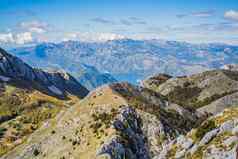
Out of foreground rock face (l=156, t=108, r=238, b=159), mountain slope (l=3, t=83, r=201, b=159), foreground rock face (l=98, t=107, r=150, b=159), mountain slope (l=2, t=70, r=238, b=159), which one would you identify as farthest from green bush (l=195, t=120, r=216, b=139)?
mountain slope (l=3, t=83, r=201, b=159)

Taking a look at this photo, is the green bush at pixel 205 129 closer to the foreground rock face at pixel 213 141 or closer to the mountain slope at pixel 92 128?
the foreground rock face at pixel 213 141

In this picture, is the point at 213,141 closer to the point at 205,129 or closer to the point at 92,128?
the point at 205,129

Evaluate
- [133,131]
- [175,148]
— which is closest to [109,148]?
[133,131]

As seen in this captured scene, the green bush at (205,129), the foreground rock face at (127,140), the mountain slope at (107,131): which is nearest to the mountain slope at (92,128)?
the mountain slope at (107,131)

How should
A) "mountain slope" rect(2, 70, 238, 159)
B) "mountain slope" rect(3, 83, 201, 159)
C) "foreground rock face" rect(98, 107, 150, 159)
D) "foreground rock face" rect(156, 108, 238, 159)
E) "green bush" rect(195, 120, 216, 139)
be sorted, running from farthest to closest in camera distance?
1. "mountain slope" rect(3, 83, 201, 159)
2. "mountain slope" rect(2, 70, 238, 159)
3. "foreground rock face" rect(98, 107, 150, 159)
4. "green bush" rect(195, 120, 216, 139)
5. "foreground rock face" rect(156, 108, 238, 159)

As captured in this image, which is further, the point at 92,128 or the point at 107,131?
the point at 92,128

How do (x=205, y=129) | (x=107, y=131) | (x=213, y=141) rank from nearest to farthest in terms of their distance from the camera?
(x=213, y=141), (x=205, y=129), (x=107, y=131)

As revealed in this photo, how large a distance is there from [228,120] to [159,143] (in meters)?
44.1

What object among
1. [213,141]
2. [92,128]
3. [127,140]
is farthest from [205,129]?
[92,128]

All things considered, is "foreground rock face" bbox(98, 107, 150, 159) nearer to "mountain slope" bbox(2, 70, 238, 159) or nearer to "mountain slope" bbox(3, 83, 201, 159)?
"mountain slope" bbox(2, 70, 238, 159)

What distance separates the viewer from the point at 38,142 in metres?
106

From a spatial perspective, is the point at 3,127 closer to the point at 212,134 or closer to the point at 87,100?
the point at 87,100

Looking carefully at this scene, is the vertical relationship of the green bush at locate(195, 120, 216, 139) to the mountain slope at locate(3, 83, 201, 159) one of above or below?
above

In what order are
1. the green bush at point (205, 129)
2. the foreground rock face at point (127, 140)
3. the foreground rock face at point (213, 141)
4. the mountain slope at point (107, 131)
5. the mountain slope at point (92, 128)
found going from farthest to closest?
the mountain slope at point (92, 128)
the mountain slope at point (107, 131)
the foreground rock face at point (127, 140)
the green bush at point (205, 129)
the foreground rock face at point (213, 141)
